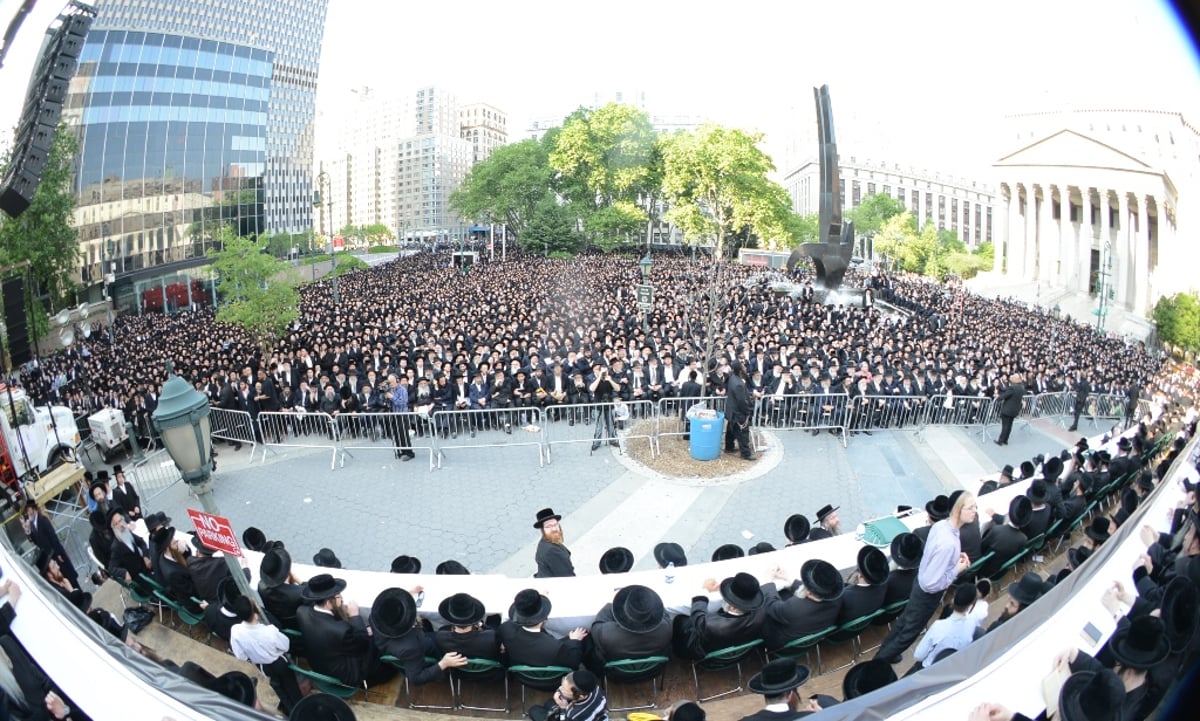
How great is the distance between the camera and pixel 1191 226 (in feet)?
7.52

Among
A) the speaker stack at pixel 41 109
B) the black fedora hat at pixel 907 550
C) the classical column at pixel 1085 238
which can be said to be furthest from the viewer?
the speaker stack at pixel 41 109

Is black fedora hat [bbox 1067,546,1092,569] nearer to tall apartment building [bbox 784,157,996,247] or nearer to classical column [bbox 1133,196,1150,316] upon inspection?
classical column [bbox 1133,196,1150,316]

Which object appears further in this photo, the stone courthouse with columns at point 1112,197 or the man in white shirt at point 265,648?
the man in white shirt at point 265,648

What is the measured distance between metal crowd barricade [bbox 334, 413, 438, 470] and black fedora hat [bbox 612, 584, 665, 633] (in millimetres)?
7955

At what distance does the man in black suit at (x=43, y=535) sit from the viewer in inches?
224

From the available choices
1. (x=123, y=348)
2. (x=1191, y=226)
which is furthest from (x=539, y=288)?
(x=1191, y=226)

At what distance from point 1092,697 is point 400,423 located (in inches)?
456

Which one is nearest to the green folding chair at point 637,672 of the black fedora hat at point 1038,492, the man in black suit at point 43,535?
the black fedora hat at point 1038,492

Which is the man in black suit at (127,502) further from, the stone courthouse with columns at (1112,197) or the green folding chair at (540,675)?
the stone courthouse with columns at (1112,197)

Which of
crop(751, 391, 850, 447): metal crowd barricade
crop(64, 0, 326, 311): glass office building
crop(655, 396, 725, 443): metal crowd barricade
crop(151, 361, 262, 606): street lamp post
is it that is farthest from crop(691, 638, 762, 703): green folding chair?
crop(64, 0, 326, 311): glass office building

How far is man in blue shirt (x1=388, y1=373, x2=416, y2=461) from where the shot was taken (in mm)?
11859

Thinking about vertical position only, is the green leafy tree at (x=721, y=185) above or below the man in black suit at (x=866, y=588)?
above

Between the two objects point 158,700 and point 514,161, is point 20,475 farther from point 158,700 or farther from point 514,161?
point 514,161

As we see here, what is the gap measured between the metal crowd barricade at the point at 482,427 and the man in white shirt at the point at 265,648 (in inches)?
276
